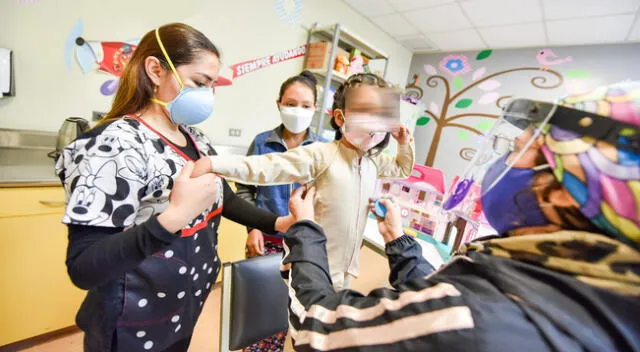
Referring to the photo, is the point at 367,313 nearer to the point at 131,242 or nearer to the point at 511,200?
the point at 511,200

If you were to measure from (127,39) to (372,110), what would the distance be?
1915 mm

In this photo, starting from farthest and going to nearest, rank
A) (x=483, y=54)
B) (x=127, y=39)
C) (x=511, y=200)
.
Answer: (x=483, y=54)
(x=127, y=39)
(x=511, y=200)

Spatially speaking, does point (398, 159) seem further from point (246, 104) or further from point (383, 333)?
point (246, 104)

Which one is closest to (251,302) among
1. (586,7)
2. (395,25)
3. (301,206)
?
(301,206)

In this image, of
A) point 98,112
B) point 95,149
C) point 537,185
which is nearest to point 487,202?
point 537,185

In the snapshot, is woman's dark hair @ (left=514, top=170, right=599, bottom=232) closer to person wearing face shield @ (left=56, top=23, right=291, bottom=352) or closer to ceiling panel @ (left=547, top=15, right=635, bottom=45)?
person wearing face shield @ (left=56, top=23, right=291, bottom=352)

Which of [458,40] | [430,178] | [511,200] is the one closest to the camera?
[511,200]

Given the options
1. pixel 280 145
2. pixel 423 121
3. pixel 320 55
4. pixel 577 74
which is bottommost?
pixel 280 145

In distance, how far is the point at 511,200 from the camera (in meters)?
0.48

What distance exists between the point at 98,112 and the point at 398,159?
1987 mm

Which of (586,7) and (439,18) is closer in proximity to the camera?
(586,7)

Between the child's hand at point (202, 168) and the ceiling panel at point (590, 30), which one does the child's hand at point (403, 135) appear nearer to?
the child's hand at point (202, 168)

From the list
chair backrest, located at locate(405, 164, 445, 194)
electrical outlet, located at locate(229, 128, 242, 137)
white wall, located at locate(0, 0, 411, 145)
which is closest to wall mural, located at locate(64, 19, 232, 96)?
white wall, located at locate(0, 0, 411, 145)

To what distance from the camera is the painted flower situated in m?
3.93
